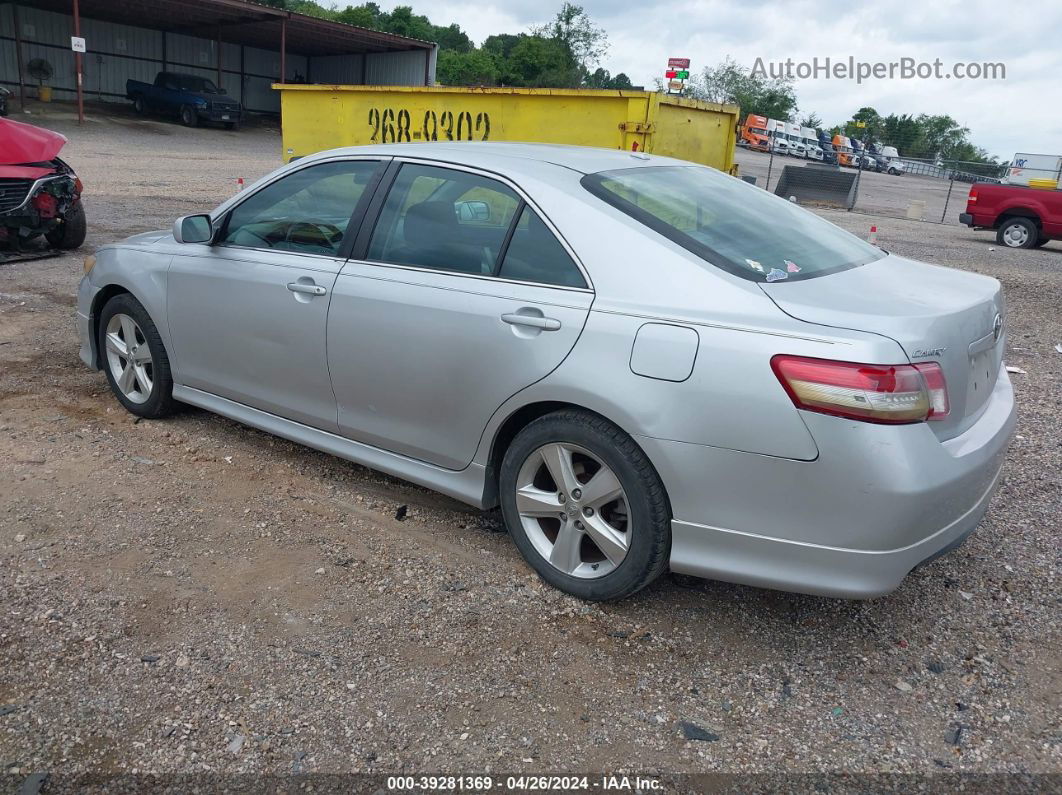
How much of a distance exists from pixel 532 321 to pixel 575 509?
683 millimetres

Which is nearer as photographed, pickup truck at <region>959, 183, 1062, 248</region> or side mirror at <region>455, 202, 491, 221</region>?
side mirror at <region>455, 202, 491, 221</region>

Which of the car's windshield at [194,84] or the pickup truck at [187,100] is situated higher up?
the car's windshield at [194,84]

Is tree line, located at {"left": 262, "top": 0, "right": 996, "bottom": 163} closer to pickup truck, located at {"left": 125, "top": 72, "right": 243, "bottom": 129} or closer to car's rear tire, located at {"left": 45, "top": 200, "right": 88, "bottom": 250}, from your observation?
pickup truck, located at {"left": 125, "top": 72, "right": 243, "bottom": 129}

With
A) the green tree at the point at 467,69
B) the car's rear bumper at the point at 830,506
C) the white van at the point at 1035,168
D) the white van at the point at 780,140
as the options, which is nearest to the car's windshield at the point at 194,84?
the green tree at the point at 467,69

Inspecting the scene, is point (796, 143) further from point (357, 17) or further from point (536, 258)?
point (536, 258)

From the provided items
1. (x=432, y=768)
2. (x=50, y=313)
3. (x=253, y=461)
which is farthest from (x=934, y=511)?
(x=50, y=313)

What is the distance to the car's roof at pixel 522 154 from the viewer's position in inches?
139

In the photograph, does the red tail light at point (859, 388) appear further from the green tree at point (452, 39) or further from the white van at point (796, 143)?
the green tree at point (452, 39)

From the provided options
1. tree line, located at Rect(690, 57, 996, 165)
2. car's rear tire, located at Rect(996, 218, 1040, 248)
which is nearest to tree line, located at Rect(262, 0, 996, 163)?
tree line, located at Rect(690, 57, 996, 165)

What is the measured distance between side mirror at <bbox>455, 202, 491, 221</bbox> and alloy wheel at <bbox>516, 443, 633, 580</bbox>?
970 millimetres

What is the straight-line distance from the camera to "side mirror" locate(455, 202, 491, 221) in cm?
342

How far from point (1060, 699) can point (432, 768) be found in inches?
78.1

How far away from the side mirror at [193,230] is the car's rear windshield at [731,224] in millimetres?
1984

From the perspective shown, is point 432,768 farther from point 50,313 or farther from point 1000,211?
point 1000,211
